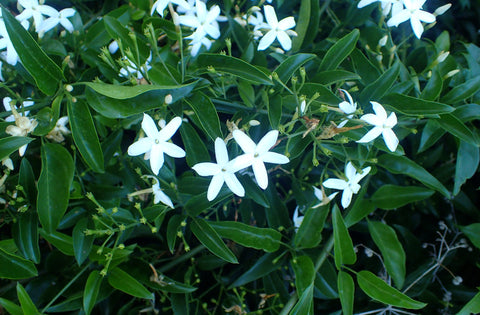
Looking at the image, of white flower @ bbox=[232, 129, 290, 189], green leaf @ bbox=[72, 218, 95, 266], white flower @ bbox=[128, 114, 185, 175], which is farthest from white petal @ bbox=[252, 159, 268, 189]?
green leaf @ bbox=[72, 218, 95, 266]

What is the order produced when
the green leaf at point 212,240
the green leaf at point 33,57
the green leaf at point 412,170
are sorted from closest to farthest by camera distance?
the green leaf at point 33,57, the green leaf at point 212,240, the green leaf at point 412,170

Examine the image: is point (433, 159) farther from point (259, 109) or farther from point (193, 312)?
point (193, 312)

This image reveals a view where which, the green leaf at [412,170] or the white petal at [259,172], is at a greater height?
the white petal at [259,172]

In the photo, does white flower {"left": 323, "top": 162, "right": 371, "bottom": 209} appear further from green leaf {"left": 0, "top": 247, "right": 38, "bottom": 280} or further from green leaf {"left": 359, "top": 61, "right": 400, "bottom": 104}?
green leaf {"left": 0, "top": 247, "right": 38, "bottom": 280}

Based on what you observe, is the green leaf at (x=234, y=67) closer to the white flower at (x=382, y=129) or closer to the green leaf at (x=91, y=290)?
the white flower at (x=382, y=129)

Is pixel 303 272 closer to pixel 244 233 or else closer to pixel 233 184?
pixel 244 233

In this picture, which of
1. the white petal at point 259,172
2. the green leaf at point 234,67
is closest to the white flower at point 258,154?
the white petal at point 259,172
